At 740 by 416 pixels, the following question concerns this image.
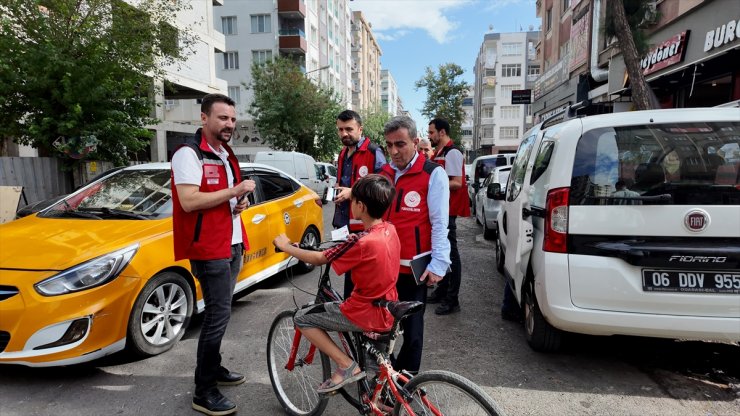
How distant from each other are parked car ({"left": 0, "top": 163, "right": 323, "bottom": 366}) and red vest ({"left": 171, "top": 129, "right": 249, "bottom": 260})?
2.29 feet

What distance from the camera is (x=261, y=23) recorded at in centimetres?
3638

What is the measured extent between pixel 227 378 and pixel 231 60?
37.5 meters

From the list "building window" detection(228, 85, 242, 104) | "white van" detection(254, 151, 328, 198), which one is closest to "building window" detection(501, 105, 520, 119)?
"building window" detection(228, 85, 242, 104)

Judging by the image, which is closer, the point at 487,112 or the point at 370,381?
the point at 370,381

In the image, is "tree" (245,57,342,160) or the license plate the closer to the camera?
the license plate

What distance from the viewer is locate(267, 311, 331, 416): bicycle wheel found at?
263cm

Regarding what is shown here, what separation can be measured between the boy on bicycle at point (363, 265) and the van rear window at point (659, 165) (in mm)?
1449

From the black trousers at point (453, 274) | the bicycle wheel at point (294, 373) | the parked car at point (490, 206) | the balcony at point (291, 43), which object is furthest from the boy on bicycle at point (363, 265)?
the balcony at point (291, 43)

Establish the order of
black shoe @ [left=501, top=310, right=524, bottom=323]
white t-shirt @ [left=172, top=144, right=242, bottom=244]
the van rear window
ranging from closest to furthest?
white t-shirt @ [left=172, top=144, right=242, bottom=244] < the van rear window < black shoe @ [left=501, top=310, right=524, bottom=323]

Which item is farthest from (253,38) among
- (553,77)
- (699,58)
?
(699,58)

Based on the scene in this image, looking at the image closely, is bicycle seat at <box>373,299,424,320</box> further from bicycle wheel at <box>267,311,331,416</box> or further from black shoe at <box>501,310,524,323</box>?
black shoe at <box>501,310,524,323</box>

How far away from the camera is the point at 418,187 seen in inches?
112

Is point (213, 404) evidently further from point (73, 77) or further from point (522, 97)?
point (522, 97)

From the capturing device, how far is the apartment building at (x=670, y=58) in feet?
29.7
